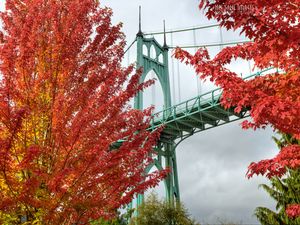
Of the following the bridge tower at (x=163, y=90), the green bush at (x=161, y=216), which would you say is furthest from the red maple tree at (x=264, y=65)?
the bridge tower at (x=163, y=90)

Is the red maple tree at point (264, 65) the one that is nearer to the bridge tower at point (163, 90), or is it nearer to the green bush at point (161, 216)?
the green bush at point (161, 216)

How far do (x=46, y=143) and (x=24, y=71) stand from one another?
1225 millimetres

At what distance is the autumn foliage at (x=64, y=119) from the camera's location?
5.42 m

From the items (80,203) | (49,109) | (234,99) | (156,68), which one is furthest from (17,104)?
(156,68)

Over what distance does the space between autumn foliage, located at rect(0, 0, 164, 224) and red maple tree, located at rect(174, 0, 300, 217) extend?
162 centimetres

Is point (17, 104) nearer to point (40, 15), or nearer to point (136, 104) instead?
point (40, 15)

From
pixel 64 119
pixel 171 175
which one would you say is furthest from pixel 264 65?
pixel 171 175

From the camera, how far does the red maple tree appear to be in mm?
4590

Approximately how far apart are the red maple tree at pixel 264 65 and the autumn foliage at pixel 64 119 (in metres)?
1.62

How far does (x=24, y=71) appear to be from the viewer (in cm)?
600

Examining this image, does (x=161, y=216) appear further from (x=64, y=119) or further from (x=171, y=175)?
(x=64, y=119)

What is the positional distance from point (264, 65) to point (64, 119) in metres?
3.51

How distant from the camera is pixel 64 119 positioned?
5.91 metres

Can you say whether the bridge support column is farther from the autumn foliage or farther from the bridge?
the autumn foliage
